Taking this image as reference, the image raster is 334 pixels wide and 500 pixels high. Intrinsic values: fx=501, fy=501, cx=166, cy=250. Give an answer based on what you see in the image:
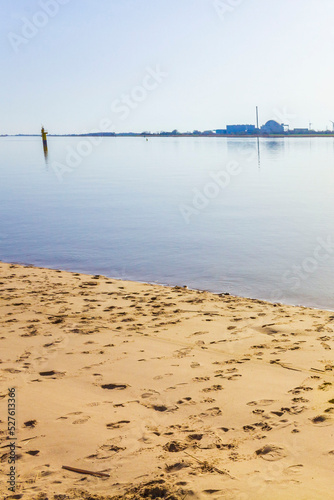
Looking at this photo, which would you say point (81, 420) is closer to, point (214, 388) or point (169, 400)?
point (169, 400)

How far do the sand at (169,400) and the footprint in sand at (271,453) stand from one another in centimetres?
1

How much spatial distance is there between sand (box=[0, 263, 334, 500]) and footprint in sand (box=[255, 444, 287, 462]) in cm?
1

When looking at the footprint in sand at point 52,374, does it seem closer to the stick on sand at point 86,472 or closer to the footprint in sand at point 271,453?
the stick on sand at point 86,472

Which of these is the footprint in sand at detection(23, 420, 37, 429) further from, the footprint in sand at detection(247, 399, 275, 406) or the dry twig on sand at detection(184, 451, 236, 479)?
the footprint in sand at detection(247, 399, 275, 406)

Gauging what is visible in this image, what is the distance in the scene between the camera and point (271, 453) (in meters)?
4.05

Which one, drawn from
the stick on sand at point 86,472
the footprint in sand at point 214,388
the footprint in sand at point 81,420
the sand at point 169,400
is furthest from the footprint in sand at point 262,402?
the stick on sand at point 86,472

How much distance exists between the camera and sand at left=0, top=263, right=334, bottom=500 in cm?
371

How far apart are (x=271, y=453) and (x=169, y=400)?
1316mm

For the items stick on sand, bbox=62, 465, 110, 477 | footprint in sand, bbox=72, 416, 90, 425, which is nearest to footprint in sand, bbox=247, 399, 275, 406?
footprint in sand, bbox=72, 416, 90, 425

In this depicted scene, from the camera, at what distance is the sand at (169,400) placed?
3709mm

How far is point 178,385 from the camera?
5414mm

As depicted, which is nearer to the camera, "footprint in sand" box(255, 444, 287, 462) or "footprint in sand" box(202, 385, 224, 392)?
"footprint in sand" box(255, 444, 287, 462)

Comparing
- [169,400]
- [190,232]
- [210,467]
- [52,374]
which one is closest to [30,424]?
[52,374]

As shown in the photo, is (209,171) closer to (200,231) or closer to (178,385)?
(200,231)
